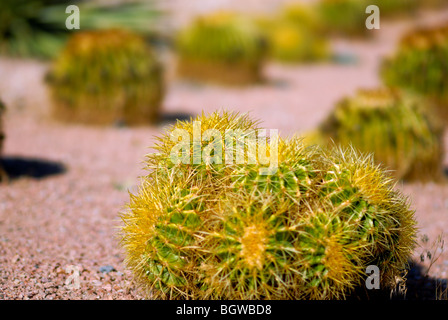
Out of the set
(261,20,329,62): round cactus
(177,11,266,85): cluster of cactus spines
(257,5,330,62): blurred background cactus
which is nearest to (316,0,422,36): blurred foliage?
(257,5,330,62): blurred background cactus

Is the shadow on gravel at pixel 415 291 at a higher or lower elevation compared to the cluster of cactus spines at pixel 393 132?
lower

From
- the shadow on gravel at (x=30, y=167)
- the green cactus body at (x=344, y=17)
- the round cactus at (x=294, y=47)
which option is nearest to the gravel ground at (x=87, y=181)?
the shadow on gravel at (x=30, y=167)

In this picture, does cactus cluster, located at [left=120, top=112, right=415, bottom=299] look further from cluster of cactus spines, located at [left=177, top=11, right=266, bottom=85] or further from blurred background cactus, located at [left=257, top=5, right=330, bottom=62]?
blurred background cactus, located at [left=257, top=5, right=330, bottom=62]

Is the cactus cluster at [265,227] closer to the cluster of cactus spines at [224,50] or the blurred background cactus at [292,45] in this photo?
the cluster of cactus spines at [224,50]

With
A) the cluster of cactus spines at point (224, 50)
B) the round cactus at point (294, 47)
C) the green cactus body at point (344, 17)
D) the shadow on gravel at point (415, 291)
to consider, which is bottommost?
the shadow on gravel at point (415, 291)
